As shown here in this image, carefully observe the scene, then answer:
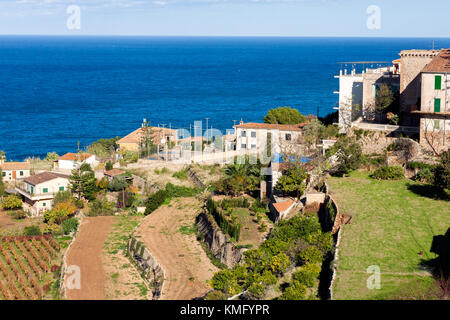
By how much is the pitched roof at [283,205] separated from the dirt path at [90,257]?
35.5 ft

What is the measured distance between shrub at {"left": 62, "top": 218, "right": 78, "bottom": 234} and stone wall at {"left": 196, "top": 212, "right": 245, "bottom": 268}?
27.2ft

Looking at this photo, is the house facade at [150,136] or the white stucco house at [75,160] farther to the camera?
the house facade at [150,136]

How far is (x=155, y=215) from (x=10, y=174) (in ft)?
60.8

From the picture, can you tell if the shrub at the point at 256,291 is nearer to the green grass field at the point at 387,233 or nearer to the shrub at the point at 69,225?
the green grass field at the point at 387,233

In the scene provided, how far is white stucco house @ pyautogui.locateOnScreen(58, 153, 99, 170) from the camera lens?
173 ft

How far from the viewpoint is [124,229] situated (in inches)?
1518

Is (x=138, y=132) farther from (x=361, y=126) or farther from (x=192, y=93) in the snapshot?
(x=192, y=93)

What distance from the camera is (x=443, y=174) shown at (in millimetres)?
31188

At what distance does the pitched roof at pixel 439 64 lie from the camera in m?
36.8

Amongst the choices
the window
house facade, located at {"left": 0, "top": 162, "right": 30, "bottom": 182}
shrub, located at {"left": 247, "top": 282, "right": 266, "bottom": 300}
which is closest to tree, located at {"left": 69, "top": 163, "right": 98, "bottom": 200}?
house facade, located at {"left": 0, "top": 162, "right": 30, "bottom": 182}

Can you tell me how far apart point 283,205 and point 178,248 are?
270 inches

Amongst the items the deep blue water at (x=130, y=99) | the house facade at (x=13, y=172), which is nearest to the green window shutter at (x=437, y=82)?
the house facade at (x=13, y=172)

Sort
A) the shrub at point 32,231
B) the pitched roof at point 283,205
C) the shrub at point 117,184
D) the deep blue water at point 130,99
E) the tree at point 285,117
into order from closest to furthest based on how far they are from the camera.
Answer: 1. the pitched roof at point 283,205
2. the shrub at point 32,231
3. the shrub at point 117,184
4. the tree at point 285,117
5. the deep blue water at point 130,99

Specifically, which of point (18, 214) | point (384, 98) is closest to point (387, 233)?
point (384, 98)
